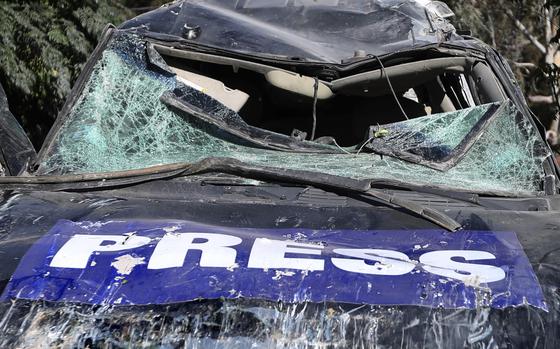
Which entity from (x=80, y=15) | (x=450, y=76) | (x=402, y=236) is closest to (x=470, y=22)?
(x=80, y=15)

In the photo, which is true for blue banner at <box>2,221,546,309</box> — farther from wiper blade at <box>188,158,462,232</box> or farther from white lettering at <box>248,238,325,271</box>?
wiper blade at <box>188,158,462,232</box>

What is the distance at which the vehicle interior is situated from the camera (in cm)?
367

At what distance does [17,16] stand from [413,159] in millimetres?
5050

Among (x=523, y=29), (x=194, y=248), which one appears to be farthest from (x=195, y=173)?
(x=523, y=29)

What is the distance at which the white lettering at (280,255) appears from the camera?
225 cm

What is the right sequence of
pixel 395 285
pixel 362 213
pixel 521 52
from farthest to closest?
pixel 521 52
pixel 362 213
pixel 395 285

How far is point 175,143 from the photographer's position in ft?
11.0

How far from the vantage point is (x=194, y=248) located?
2.35 meters

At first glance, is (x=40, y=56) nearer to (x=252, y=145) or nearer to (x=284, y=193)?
(x=252, y=145)

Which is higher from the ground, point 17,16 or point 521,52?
point 17,16

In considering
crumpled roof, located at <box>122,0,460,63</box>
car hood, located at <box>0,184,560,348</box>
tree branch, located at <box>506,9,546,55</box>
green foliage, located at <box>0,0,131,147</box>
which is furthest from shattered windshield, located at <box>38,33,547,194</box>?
tree branch, located at <box>506,9,546,55</box>

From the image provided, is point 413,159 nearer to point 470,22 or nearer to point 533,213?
point 533,213

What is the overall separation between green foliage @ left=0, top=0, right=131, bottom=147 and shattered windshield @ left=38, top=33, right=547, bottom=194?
3305mm

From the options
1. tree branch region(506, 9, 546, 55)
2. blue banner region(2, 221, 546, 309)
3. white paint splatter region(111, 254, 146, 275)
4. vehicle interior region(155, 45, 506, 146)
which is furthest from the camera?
tree branch region(506, 9, 546, 55)
